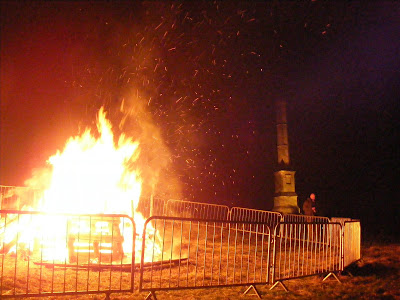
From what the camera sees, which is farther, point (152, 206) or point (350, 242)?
point (152, 206)

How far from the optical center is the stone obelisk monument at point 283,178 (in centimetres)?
1917

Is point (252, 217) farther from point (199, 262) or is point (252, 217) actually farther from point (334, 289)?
point (334, 289)

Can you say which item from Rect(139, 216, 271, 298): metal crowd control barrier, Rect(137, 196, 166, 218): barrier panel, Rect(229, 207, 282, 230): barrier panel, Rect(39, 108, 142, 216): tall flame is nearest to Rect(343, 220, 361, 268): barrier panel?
Rect(139, 216, 271, 298): metal crowd control barrier

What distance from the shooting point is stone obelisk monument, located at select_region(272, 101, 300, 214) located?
1917 centimetres

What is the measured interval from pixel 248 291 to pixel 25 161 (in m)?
21.2

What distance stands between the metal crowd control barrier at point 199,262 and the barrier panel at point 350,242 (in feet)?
5.73

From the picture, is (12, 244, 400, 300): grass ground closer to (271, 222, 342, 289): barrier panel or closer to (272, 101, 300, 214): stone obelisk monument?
(271, 222, 342, 289): barrier panel

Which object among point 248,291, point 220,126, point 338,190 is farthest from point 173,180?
point 248,291

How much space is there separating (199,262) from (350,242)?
11.9ft

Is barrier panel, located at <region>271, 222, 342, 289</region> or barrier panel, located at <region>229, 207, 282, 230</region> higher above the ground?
barrier panel, located at <region>229, 207, 282, 230</region>

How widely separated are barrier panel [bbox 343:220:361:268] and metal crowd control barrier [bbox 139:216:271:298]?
1.75 metres

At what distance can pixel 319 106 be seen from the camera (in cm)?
3559

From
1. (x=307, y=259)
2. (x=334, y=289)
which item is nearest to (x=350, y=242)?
(x=307, y=259)

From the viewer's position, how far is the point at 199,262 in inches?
399
